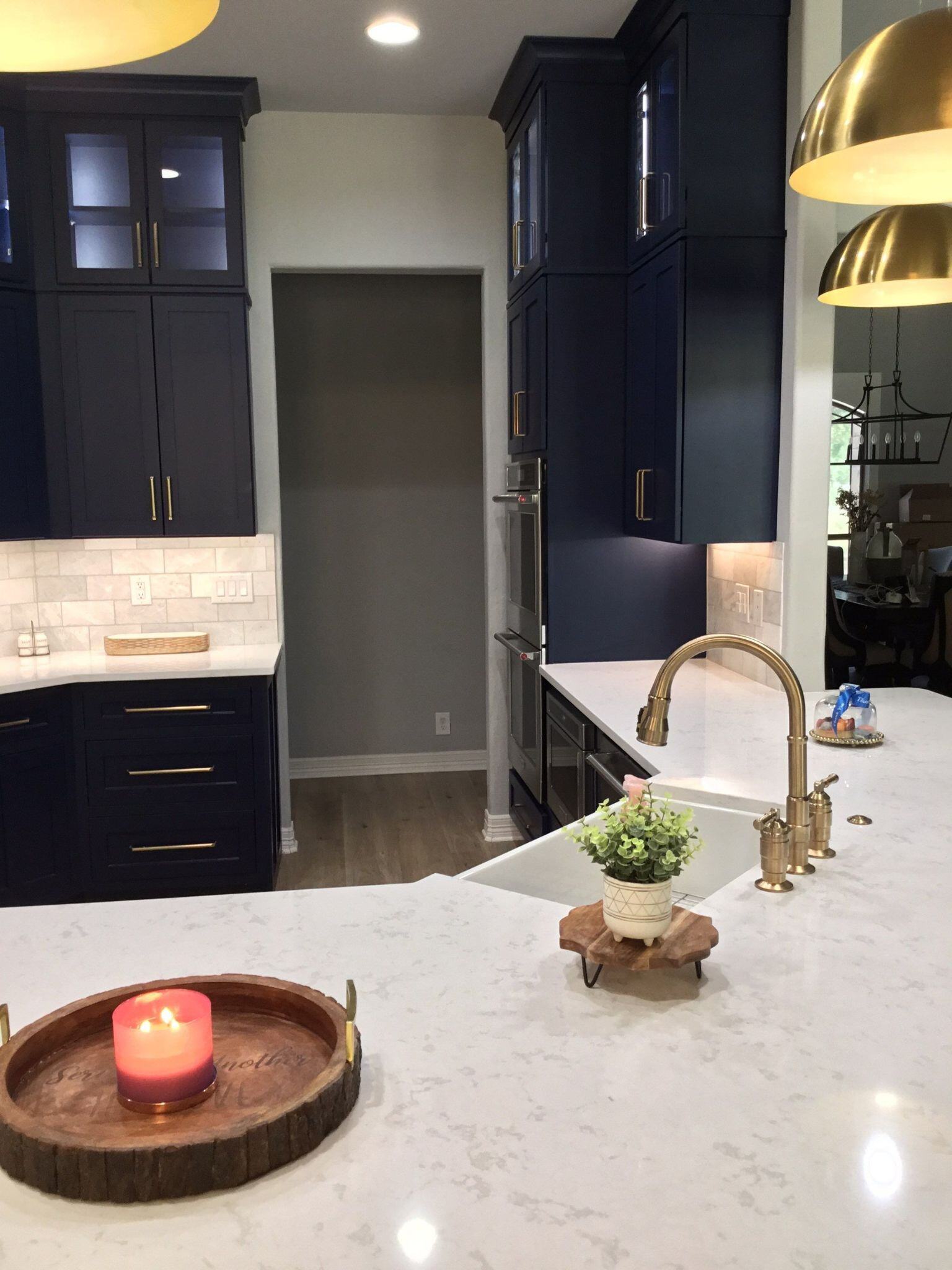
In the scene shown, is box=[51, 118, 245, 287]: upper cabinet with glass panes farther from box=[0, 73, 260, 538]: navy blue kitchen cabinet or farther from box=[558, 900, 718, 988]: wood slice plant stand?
box=[558, 900, 718, 988]: wood slice plant stand

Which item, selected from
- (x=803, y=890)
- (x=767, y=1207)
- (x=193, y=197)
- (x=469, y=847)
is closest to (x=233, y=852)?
(x=469, y=847)

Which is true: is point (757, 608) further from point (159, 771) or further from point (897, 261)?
point (159, 771)

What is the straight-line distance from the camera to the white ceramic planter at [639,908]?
1.35 m

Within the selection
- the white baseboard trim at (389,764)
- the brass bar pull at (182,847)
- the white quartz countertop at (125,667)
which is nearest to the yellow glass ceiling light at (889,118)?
the white quartz countertop at (125,667)

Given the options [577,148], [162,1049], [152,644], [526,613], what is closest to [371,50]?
[577,148]

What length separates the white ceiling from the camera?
3312 mm

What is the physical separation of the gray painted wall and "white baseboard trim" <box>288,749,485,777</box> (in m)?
0.04

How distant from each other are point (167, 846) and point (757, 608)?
218 cm

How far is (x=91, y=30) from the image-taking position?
1069 millimetres

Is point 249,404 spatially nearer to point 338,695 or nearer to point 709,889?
point 338,695

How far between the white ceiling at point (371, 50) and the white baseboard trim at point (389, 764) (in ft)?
9.98

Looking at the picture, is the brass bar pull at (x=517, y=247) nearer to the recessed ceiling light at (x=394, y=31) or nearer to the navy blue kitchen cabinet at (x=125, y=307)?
the recessed ceiling light at (x=394, y=31)

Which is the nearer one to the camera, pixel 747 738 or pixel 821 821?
pixel 821 821

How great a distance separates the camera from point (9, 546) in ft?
13.9
